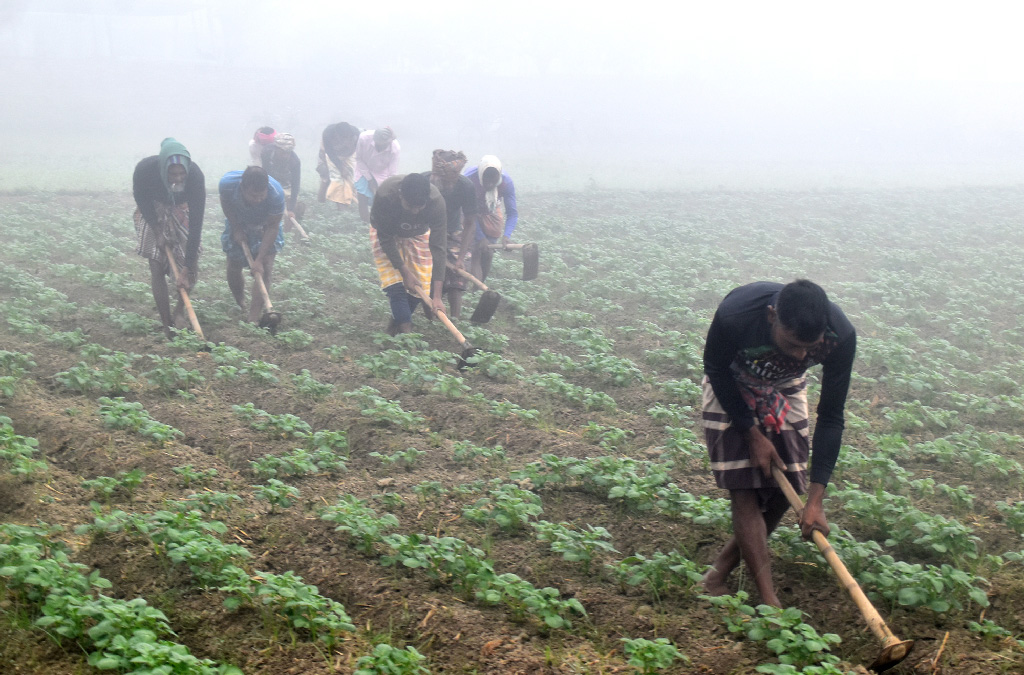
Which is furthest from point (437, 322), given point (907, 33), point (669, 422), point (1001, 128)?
point (907, 33)

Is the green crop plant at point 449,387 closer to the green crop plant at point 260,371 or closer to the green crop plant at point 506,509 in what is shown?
the green crop plant at point 260,371

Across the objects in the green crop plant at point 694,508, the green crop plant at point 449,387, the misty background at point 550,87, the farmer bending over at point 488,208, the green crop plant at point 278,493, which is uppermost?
the misty background at point 550,87

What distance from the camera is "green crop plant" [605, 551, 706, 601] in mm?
3707

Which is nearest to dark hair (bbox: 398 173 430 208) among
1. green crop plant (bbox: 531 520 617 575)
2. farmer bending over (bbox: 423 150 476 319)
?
farmer bending over (bbox: 423 150 476 319)

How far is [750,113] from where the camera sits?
188ft

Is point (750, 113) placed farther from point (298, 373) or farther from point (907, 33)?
point (298, 373)

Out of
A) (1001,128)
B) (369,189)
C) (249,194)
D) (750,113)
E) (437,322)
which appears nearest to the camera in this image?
(249,194)

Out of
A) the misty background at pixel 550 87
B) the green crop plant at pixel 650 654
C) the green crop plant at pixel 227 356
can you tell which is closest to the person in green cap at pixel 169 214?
the green crop plant at pixel 227 356

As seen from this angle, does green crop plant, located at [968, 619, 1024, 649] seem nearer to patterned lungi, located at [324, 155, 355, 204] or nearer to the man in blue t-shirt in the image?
the man in blue t-shirt

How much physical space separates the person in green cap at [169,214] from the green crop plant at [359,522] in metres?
4.17

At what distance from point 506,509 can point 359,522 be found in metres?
0.73

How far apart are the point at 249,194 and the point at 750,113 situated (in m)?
54.4

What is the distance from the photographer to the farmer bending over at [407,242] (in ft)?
25.1

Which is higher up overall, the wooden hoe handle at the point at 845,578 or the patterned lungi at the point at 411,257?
the patterned lungi at the point at 411,257
